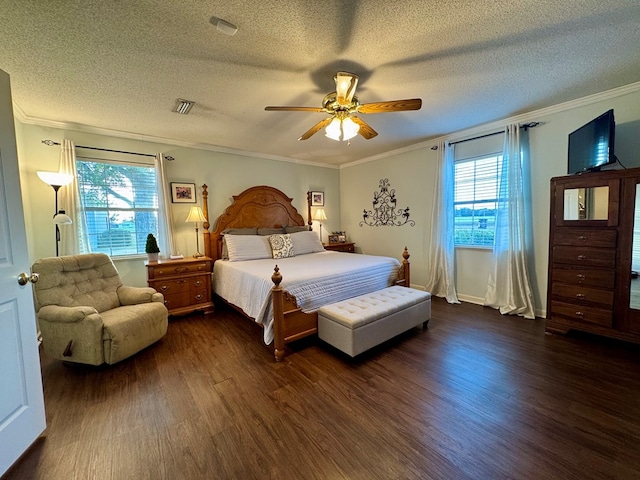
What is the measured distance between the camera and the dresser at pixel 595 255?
2330 millimetres

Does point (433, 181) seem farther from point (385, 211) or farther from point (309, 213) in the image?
point (309, 213)

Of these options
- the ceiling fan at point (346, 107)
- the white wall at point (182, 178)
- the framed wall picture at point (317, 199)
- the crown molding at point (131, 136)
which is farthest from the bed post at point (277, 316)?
the framed wall picture at point (317, 199)

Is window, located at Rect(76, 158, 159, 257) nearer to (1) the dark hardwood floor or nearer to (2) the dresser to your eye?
(1) the dark hardwood floor

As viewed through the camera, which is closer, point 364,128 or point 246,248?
point 364,128

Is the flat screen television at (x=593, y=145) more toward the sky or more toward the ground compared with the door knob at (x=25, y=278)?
more toward the sky

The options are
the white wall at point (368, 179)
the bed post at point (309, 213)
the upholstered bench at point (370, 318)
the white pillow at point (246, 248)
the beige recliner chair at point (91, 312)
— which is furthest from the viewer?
the bed post at point (309, 213)

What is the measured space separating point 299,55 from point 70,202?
3.18 m

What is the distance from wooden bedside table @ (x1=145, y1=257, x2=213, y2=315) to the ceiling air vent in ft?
5.98

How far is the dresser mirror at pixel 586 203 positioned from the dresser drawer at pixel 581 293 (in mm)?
700

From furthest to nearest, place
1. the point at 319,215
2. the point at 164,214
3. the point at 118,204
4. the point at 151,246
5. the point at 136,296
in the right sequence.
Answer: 1. the point at 319,215
2. the point at 164,214
3. the point at 118,204
4. the point at 151,246
5. the point at 136,296

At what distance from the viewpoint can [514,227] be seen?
129 inches

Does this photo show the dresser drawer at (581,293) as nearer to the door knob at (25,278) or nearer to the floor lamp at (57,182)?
the door knob at (25,278)

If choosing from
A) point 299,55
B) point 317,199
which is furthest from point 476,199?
point 299,55

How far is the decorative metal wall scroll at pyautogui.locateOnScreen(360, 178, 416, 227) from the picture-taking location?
15.3ft
